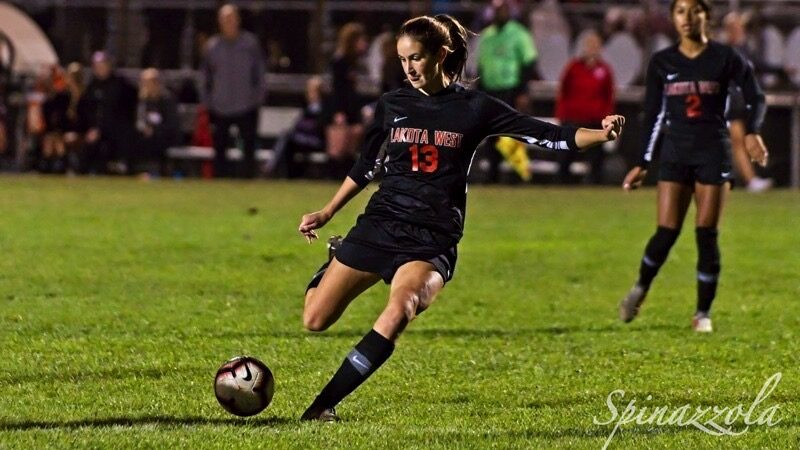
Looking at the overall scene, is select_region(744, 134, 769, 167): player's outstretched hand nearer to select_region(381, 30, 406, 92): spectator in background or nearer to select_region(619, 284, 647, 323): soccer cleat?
select_region(619, 284, 647, 323): soccer cleat

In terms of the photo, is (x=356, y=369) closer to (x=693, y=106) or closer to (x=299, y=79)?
(x=693, y=106)

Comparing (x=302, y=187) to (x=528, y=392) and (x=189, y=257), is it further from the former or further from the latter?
(x=528, y=392)

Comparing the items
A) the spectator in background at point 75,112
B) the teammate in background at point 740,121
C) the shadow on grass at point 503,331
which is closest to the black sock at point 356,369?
the shadow on grass at point 503,331

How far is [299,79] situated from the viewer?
28.0 m

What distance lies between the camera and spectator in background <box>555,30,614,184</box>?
25.0 meters

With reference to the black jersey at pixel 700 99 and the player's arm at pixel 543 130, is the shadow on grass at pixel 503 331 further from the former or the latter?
the player's arm at pixel 543 130

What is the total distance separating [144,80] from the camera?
87.4 feet

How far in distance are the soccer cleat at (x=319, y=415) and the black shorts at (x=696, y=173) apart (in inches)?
167

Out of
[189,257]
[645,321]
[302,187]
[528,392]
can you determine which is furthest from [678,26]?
[302,187]

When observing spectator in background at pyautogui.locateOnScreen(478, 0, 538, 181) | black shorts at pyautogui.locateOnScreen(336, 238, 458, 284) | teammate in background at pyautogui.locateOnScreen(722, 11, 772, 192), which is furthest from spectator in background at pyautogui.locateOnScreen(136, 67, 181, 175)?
black shorts at pyautogui.locateOnScreen(336, 238, 458, 284)

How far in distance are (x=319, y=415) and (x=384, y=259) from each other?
2.50 feet

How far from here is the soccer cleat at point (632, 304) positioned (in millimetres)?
11188

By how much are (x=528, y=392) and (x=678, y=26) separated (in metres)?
3.51

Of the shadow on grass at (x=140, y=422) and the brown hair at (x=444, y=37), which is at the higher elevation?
the brown hair at (x=444, y=37)
